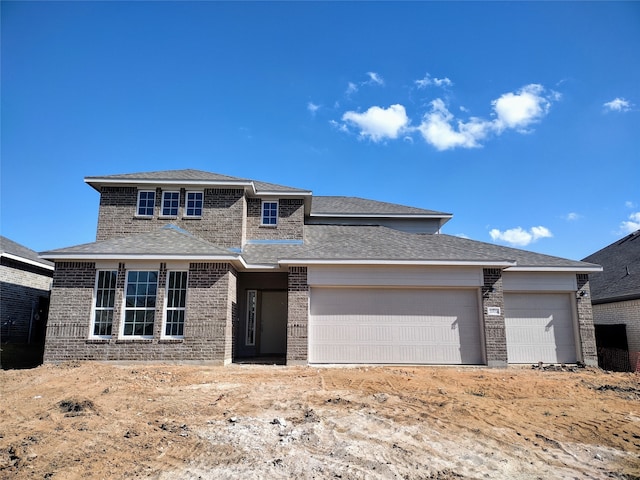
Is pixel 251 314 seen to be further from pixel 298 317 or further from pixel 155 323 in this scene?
pixel 155 323

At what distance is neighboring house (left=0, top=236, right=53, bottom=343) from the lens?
50.8ft

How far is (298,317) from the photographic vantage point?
13.1 m

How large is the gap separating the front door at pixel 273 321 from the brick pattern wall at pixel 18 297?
29.9ft

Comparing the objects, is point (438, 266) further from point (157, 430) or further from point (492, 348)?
point (157, 430)

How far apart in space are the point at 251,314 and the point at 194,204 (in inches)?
181

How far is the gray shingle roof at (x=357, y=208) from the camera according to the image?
19.9 m

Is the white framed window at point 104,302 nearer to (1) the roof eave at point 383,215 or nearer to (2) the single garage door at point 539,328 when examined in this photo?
(1) the roof eave at point 383,215

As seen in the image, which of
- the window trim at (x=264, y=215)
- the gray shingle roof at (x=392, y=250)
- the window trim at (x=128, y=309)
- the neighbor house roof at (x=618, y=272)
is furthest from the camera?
the window trim at (x=264, y=215)

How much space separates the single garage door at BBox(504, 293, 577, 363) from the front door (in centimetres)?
793

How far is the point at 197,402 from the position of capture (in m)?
7.92

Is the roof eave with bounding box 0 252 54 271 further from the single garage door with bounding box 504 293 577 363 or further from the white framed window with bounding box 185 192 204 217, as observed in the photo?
the single garage door with bounding box 504 293 577 363

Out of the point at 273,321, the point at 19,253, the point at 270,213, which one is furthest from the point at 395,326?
the point at 19,253

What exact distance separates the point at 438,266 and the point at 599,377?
17.2 feet

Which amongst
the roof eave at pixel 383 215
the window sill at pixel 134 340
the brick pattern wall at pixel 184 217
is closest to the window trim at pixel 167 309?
the window sill at pixel 134 340
